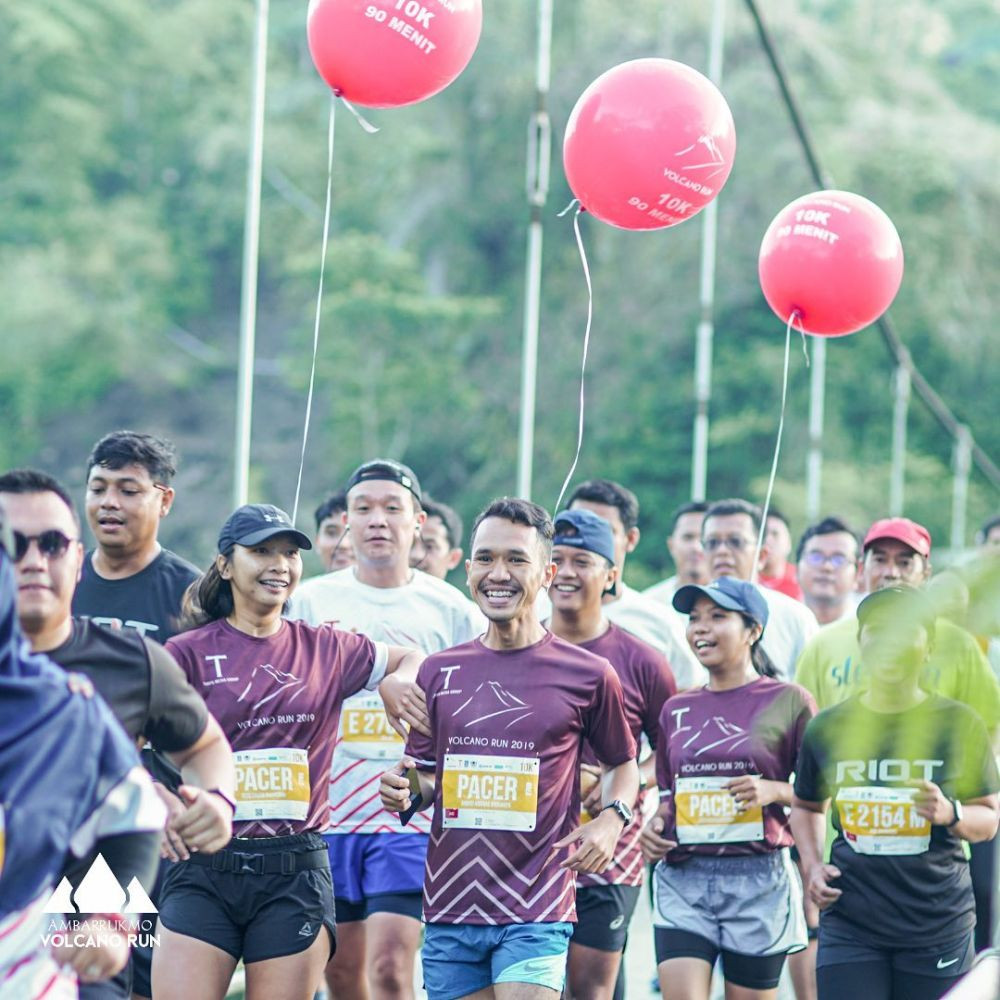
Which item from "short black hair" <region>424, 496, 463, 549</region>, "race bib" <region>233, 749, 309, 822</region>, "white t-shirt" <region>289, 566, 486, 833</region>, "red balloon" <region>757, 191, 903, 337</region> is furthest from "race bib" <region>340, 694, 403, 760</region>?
"red balloon" <region>757, 191, 903, 337</region>

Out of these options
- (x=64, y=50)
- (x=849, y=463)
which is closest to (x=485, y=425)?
(x=849, y=463)

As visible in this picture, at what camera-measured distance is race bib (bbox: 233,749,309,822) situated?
17.0 ft

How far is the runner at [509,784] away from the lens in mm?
5094

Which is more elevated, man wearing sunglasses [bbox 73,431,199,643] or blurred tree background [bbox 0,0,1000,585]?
blurred tree background [bbox 0,0,1000,585]

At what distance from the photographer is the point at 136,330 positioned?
46438 millimetres

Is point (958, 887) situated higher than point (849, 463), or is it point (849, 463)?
point (849, 463)

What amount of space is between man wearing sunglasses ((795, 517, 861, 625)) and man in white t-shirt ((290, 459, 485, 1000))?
102 inches

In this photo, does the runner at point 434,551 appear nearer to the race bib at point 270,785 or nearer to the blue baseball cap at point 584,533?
the blue baseball cap at point 584,533

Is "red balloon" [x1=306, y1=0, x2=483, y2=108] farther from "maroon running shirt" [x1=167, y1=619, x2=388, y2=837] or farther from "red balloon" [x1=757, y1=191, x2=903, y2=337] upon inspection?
"maroon running shirt" [x1=167, y1=619, x2=388, y2=837]

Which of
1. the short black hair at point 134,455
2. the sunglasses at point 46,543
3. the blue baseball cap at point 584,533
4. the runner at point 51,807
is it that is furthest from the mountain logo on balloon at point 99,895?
the blue baseball cap at point 584,533

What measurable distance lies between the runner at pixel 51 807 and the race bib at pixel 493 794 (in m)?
1.91

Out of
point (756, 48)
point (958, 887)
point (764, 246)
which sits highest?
point (756, 48)

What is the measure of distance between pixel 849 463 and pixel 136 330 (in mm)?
18437

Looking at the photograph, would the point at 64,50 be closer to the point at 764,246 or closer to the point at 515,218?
the point at 515,218
